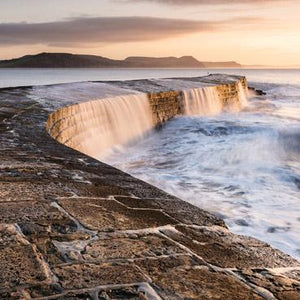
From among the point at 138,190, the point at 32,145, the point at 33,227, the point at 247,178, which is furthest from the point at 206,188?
the point at 33,227

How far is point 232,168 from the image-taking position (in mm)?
9344

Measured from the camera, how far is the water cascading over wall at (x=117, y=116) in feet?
29.4

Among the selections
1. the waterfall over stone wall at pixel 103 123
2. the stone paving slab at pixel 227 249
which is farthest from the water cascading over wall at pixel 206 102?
the stone paving slab at pixel 227 249

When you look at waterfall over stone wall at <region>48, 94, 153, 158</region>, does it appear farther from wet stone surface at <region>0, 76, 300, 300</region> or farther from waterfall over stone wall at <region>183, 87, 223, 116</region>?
wet stone surface at <region>0, 76, 300, 300</region>

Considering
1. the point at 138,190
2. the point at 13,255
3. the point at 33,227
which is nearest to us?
the point at 13,255

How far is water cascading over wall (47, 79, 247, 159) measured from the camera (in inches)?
352

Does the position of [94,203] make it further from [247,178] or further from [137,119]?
[137,119]

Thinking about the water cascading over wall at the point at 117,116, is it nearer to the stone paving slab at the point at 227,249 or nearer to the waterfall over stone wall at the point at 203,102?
the waterfall over stone wall at the point at 203,102

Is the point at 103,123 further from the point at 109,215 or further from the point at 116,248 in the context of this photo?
the point at 116,248

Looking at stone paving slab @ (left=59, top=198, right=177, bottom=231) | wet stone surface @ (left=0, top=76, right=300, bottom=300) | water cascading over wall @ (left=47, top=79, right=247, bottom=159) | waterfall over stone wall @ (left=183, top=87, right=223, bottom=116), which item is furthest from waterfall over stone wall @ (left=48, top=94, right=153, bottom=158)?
stone paving slab @ (left=59, top=198, right=177, bottom=231)

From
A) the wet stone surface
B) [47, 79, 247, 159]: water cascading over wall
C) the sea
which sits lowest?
the sea

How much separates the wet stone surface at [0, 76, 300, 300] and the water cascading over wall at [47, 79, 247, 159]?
3663 millimetres

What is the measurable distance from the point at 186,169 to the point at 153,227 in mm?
6124

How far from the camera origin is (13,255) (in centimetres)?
230
